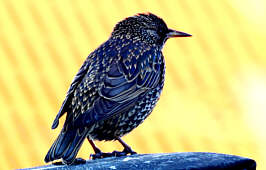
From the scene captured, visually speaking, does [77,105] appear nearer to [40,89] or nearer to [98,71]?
[98,71]

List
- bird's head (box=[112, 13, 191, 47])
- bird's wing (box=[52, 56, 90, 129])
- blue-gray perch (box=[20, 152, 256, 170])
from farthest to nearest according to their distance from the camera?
bird's head (box=[112, 13, 191, 47])
bird's wing (box=[52, 56, 90, 129])
blue-gray perch (box=[20, 152, 256, 170])

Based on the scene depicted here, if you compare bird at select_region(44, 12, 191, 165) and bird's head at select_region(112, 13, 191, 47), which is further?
bird's head at select_region(112, 13, 191, 47)

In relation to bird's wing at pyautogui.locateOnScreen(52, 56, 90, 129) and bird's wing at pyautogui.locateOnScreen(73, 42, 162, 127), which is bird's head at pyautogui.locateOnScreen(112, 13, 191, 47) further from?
bird's wing at pyautogui.locateOnScreen(52, 56, 90, 129)

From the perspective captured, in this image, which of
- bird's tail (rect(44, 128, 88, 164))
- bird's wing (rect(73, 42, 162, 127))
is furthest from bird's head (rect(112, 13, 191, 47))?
bird's tail (rect(44, 128, 88, 164))

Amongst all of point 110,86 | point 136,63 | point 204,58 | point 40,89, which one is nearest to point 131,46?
point 136,63

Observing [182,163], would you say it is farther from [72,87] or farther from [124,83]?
[72,87]

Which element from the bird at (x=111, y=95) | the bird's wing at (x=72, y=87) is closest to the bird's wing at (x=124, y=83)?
the bird at (x=111, y=95)

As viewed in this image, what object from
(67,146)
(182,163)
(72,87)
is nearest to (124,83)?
(72,87)
